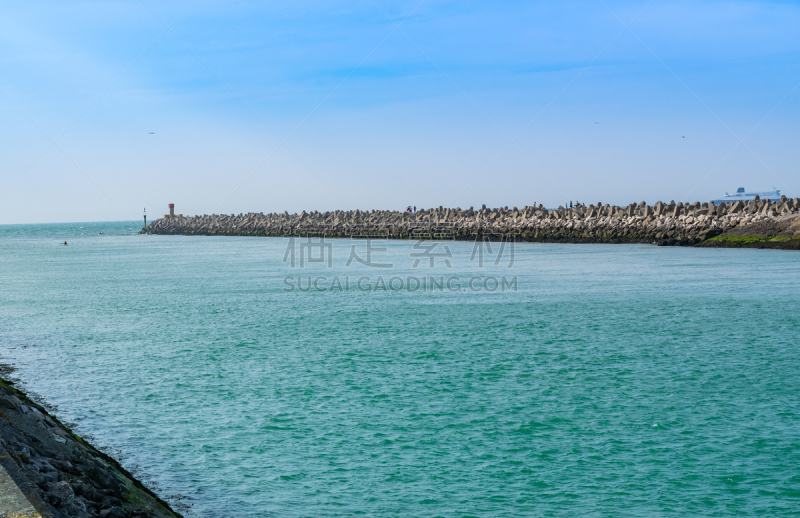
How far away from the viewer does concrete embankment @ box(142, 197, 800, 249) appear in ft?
123

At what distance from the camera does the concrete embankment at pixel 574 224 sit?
123 feet

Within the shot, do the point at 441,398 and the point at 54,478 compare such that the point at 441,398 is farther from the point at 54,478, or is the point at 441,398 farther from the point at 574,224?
the point at 574,224

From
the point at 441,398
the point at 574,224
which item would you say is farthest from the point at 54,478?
the point at 574,224

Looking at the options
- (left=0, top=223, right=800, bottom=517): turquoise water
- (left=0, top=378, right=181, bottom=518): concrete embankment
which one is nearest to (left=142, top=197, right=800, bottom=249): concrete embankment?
(left=0, top=223, right=800, bottom=517): turquoise water

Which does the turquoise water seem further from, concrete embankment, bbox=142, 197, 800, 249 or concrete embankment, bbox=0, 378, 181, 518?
concrete embankment, bbox=142, 197, 800, 249

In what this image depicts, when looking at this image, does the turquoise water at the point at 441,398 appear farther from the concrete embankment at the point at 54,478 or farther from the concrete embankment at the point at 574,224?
the concrete embankment at the point at 574,224

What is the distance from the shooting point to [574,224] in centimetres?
4800

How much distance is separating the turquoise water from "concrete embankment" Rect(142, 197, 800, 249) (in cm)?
2079

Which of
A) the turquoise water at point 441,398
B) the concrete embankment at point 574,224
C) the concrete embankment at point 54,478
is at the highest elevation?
the concrete embankment at point 574,224

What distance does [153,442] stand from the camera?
670 centimetres

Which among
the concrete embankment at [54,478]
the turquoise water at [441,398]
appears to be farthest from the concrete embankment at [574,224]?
the concrete embankment at [54,478]

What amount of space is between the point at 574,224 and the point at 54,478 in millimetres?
46316

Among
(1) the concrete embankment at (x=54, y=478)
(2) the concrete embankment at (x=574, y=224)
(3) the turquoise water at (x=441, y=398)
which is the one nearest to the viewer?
(1) the concrete embankment at (x=54, y=478)

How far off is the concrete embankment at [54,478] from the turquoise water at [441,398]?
0.76m
